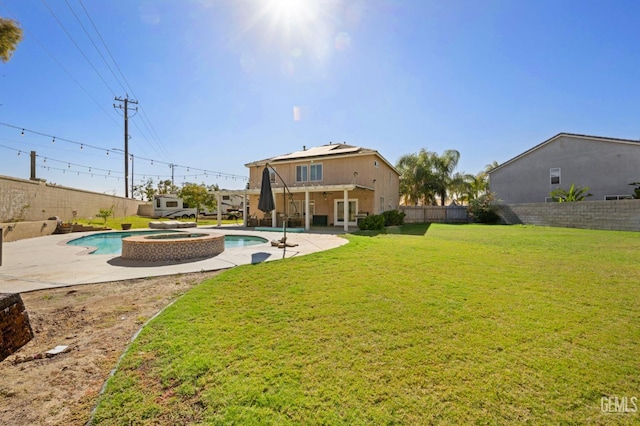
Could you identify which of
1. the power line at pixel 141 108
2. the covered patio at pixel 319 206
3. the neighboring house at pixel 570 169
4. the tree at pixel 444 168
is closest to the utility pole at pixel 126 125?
the power line at pixel 141 108

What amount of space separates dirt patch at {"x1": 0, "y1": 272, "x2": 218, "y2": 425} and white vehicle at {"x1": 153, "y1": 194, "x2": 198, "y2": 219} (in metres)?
31.6

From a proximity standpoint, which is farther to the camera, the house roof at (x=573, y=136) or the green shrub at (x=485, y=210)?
the green shrub at (x=485, y=210)

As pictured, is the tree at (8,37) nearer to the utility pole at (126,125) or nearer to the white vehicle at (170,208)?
the utility pole at (126,125)

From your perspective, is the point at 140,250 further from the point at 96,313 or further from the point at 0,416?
the point at 0,416

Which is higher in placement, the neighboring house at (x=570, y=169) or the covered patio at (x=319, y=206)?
the neighboring house at (x=570, y=169)

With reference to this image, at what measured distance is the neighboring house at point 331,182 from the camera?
19.4m

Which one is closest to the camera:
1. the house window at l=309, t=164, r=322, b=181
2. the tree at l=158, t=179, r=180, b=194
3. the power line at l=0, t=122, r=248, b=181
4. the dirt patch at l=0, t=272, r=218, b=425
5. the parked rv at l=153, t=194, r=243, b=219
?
the dirt patch at l=0, t=272, r=218, b=425

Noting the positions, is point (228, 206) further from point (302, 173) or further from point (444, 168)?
point (444, 168)

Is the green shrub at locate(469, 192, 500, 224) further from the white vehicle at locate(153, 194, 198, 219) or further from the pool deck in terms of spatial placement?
the white vehicle at locate(153, 194, 198, 219)

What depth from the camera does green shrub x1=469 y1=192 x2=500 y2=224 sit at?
2269 centimetres

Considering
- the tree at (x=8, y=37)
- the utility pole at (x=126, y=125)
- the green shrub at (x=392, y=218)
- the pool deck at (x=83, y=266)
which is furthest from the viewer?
the utility pole at (x=126, y=125)

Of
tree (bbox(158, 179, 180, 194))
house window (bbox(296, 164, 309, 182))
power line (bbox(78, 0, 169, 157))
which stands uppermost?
power line (bbox(78, 0, 169, 157))

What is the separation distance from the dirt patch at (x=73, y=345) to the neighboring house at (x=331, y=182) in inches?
556

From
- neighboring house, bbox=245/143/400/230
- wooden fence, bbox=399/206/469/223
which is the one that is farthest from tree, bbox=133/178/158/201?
wooden fence, bbox=399/206/469/223
